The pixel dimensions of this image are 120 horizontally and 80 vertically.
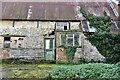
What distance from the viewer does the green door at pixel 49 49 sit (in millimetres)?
20766

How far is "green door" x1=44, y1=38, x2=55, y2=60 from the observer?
68.1 feet

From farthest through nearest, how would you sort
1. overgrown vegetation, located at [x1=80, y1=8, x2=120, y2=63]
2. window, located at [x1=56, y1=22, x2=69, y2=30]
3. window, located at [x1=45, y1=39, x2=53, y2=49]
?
window, located at [x1=56, y1=22, x2=69, y2=30]
window, located at [x1=45, y1=39, x2=53, y2=49]
overgrown vegetation, located at [x1=80, y1=8, x2=120, y2=63]

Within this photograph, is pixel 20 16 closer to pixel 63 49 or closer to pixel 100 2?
pixel 63 49

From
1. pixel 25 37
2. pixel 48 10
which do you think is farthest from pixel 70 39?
pixel 48 10

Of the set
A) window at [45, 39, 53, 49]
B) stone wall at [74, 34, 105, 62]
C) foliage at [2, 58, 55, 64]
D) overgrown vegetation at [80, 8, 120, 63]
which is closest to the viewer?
overgrown vegetation at [80, 8, 120, 63]

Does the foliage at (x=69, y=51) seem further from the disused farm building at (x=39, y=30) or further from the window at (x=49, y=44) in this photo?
the window at (x=49, y=44)

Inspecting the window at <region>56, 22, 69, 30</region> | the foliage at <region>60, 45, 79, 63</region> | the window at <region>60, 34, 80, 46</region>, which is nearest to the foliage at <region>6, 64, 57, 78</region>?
the foliage at <region>60, 45, 79, 63</region>

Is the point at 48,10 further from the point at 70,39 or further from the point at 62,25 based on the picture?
the point at 70,39

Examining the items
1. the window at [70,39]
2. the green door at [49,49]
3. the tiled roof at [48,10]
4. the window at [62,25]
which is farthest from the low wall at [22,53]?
the tiled roof at [48,10]

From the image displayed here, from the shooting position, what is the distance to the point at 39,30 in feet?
70.5

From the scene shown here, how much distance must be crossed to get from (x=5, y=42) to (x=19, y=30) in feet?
4.79

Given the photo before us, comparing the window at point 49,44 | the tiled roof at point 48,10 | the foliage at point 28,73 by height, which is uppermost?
the tiled roof at point 48,10

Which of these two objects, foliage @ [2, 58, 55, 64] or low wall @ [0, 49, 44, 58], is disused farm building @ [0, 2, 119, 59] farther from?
foliage @ [2, 58, 55, 64]

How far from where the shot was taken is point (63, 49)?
20531 millimetres
